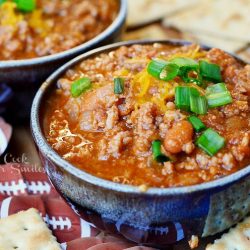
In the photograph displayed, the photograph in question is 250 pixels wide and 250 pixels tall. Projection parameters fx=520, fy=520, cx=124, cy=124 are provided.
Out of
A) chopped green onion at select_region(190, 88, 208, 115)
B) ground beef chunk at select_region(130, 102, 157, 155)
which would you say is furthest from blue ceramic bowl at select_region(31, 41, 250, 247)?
chopped green onion at select_region(190, 88, 208, 115)

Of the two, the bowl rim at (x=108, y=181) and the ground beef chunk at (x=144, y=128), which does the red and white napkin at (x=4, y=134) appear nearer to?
the bowl rim at (x=108, y=181)

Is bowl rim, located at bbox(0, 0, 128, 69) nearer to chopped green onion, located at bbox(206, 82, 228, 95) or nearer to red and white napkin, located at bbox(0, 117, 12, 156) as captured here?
red and white napkin, located at bbox(0, 117, 12, 156)

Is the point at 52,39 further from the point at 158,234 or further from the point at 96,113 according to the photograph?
the point at 158,234

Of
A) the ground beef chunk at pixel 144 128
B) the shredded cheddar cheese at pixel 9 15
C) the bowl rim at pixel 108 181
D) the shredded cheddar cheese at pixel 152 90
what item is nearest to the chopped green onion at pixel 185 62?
the shredded cheddar cheese at pixel 152 90

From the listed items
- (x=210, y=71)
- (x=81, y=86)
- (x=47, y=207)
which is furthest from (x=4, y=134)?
(x=210, y=71)

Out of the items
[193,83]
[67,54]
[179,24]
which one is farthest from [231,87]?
[179,24]

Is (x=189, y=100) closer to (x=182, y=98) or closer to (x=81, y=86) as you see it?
(x=182, y=98)
